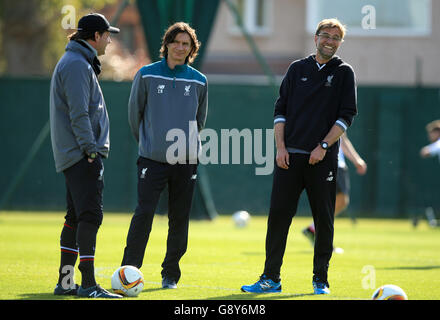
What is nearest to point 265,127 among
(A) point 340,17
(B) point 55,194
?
(B) point 55,194

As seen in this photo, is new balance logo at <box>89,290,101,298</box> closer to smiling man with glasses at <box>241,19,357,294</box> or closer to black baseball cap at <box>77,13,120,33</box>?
smiling man with glasses at <box>241,19,357,294</box>

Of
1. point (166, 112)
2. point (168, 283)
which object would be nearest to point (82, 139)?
point (166, 112)

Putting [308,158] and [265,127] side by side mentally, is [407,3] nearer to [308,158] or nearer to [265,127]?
[265,127]

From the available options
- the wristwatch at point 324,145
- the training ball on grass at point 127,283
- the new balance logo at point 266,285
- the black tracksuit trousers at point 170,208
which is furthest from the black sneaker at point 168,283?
the wristwatch at point 324,145

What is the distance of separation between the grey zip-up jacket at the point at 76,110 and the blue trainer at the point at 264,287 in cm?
173

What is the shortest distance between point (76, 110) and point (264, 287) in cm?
225

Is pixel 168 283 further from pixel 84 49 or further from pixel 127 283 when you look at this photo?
pixel 84 49

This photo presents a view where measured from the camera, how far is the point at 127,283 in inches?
294

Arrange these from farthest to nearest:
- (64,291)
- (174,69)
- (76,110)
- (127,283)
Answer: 1. (174,69)
2. (64,291)
3. (127,283)
4. (76,110)

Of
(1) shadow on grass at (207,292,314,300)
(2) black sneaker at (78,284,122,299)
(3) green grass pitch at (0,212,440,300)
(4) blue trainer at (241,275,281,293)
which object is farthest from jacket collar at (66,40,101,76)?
(4) blue trainer at (241,275,281,293)

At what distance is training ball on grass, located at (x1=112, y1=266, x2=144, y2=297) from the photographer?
7.47m

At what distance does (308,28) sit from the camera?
107 feet

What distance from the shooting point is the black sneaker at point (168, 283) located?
812cm

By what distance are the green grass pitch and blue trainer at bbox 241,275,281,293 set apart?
10 cm
